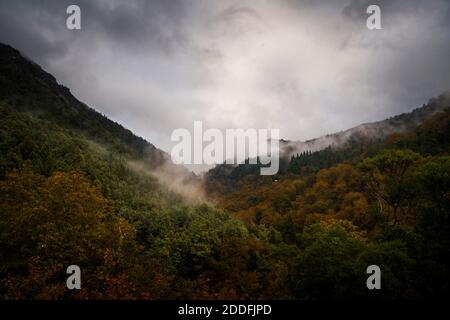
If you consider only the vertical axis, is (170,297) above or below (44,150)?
below

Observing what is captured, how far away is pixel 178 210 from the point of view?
5194cm

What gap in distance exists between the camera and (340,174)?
109m

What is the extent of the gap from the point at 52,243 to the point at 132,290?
6279mm

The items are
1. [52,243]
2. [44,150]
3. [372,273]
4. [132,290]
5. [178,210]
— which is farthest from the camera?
[178,210]

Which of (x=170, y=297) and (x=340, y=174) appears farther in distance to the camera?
(x=340, y=174)

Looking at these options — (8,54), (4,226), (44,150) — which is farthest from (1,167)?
(8,54)

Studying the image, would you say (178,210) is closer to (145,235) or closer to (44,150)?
(145,235)

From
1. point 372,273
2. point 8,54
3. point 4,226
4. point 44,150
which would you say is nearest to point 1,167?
point 44,150
